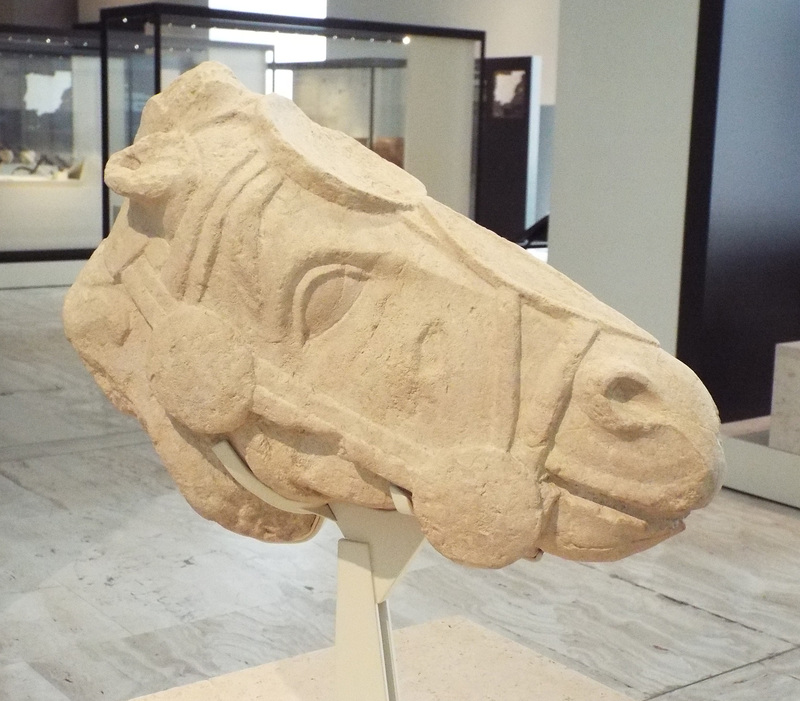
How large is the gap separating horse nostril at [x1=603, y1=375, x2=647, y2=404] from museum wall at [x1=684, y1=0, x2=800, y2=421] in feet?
10.6

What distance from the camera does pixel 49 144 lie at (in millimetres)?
9602

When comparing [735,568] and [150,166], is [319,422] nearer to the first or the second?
[150,166]

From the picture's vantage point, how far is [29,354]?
6773 mm

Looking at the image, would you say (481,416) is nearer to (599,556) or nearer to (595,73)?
(599,556)

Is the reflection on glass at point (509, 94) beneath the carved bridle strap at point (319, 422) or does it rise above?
above

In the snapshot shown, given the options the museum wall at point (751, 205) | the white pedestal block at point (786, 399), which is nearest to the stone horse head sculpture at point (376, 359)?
the white pedestal block at point (786, 399)

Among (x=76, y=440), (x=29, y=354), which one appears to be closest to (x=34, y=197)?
(x=29, y=354)

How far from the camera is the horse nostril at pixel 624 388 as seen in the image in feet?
4.67

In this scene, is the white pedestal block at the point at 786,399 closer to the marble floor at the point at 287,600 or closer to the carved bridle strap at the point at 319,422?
the marble floor at the point at 287,600

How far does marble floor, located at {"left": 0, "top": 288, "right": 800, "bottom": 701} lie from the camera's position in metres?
2.94

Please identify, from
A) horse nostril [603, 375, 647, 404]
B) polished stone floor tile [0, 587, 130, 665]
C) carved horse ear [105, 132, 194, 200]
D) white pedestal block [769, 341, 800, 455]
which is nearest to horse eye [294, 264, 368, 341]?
carved horse ear [105, 132, 194, 200]

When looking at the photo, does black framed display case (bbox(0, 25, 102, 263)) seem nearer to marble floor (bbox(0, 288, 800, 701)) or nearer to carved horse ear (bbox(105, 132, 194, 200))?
marble floor (bbox(0, 288, 800, 701))

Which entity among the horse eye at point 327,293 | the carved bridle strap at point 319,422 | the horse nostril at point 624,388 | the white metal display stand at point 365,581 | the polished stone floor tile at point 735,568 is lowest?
the polished stone floor tile at point 735,568

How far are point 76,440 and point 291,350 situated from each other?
3.80 metres
